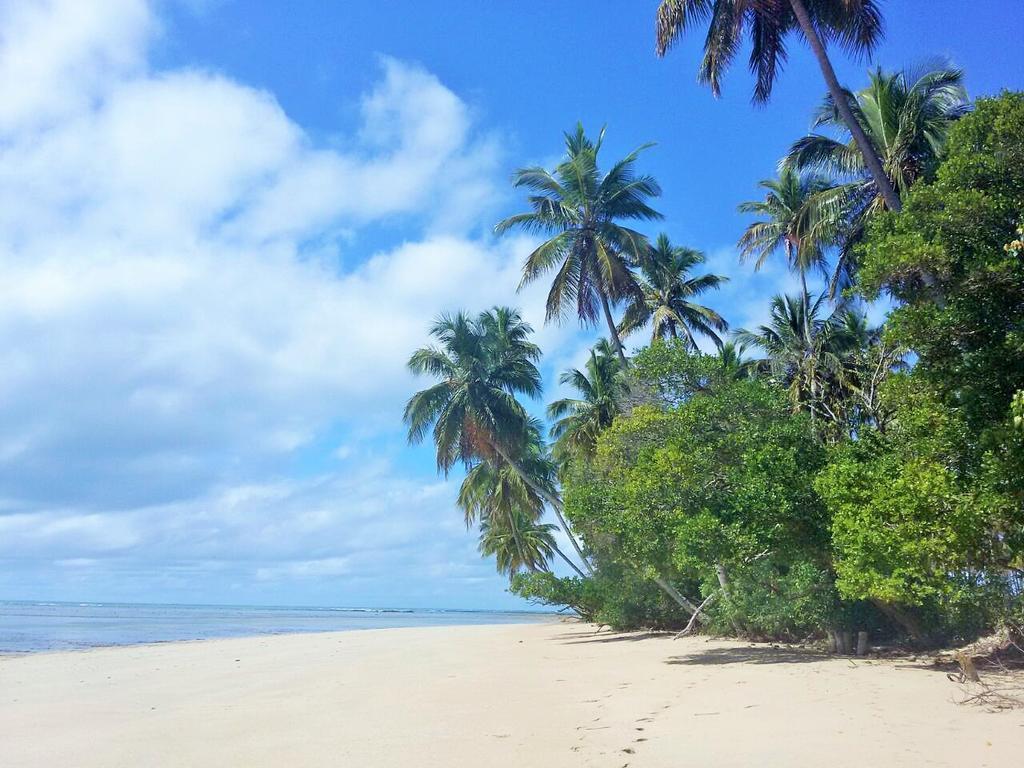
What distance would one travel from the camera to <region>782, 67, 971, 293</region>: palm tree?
15320mm

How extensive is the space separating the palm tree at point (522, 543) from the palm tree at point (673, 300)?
14129 mm

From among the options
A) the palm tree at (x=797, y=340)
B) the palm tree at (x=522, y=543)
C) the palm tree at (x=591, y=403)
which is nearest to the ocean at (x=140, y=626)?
the palm tree at (x=522, y=543)

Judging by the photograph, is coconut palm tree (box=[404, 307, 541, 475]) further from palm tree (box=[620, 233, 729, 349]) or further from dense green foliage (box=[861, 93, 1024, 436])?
dense green foliage (box=[861, 93, 1024, 436])

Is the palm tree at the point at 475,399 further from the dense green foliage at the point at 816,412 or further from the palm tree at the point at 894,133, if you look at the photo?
the palm tree at the point at 894,133

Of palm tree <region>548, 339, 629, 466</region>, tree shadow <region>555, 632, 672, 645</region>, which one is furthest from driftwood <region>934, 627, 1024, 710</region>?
palm tree <region>548, 339, 629, 466</region>

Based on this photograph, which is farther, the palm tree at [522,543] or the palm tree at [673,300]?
the palm tree at [522,543]

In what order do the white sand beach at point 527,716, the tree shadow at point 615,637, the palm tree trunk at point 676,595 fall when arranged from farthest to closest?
the tree shadow at point 615,637, the palm tree trunk at point 676,595, the white sand beach at point 527,716

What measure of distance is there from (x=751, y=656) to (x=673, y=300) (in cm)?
1675

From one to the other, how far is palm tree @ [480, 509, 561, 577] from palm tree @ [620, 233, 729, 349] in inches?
556

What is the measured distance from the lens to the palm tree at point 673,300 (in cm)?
2786

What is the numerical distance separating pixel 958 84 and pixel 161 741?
18.6 metres

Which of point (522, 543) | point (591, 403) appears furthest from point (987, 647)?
point (522, 543)

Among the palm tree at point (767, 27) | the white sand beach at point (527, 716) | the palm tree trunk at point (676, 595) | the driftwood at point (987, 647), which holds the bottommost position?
the white sand beach at point (527, 716)

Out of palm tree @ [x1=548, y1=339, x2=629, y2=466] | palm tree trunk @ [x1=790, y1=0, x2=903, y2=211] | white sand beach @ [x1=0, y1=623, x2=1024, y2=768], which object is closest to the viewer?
white sand beach @ [x1=0, y1=623, x2=1024, y2=768]
